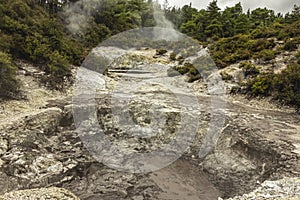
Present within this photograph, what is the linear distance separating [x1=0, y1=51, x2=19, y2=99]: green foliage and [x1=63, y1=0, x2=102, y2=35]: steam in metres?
16.2

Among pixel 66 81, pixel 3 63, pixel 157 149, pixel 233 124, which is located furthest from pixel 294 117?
pixel 3 63

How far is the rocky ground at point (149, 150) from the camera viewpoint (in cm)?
878

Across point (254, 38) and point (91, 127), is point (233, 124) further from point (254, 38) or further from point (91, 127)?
point (254, 38)

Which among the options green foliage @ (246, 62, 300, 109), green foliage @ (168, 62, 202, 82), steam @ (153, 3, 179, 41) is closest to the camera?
green foliage @ (246, 62, 300, 109)

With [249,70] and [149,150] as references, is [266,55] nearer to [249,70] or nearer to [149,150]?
[249,70]

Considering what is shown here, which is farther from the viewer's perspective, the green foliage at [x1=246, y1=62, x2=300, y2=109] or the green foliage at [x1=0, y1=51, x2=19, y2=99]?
the green foliage at [x1=246, y1=62, x2=300, y2=109]

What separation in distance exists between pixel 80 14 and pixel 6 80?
71.6 ft

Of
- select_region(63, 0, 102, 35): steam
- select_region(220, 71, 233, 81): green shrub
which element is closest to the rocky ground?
select_region(220, 71, 233, 81): green shrub

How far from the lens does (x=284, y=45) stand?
70.8ft

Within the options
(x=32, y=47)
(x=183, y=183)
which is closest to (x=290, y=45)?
(x=183, y=183)

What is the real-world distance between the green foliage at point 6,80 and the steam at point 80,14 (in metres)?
16.2

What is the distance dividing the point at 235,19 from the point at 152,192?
36213 mm

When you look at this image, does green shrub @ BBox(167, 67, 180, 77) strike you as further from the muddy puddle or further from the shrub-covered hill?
the muddy puddle

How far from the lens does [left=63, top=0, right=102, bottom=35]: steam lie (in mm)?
29969
